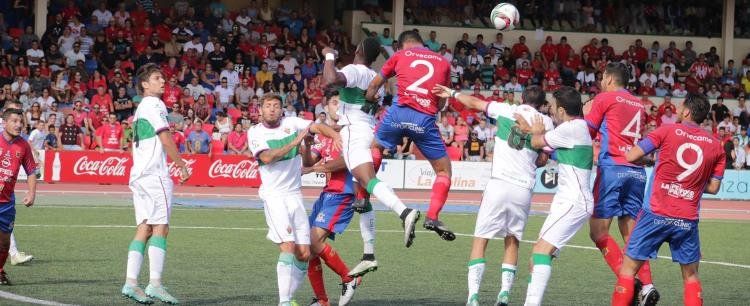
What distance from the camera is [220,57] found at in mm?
33938

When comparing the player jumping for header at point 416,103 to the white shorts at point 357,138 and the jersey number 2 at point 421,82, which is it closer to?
the jersey number 2 at point 421,82

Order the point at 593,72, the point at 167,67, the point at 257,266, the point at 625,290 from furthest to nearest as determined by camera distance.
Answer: the point at 593,72 → the point at 167,67 → the point at 257,266 → the point at 625,290

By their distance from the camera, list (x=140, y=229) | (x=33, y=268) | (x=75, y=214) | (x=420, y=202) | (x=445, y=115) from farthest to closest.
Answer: (x=445, y=115) → (x=420, y=202) → (x=75, y=214) → (x=33, y=268) → (x=140, y=229)

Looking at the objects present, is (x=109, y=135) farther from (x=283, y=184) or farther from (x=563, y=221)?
(x=563, y=221)

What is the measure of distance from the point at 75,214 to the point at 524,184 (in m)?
12.8

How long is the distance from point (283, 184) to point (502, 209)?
2150 mm

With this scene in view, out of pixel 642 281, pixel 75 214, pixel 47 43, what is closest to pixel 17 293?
pixel 642 281

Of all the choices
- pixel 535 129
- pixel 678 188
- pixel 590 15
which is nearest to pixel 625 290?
pixel 678 188

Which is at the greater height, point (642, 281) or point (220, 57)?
point (220, 57)

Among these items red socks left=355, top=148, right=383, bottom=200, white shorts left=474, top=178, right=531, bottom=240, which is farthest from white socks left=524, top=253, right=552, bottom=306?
red socks left=355, top=148, right=383, bottom=200

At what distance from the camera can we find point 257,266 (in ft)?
48.8

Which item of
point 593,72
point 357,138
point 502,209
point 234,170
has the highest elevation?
point 593,72

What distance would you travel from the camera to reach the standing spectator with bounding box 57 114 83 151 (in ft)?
95.4

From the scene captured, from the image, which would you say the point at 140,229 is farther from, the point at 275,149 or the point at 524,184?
the point at 524,184
